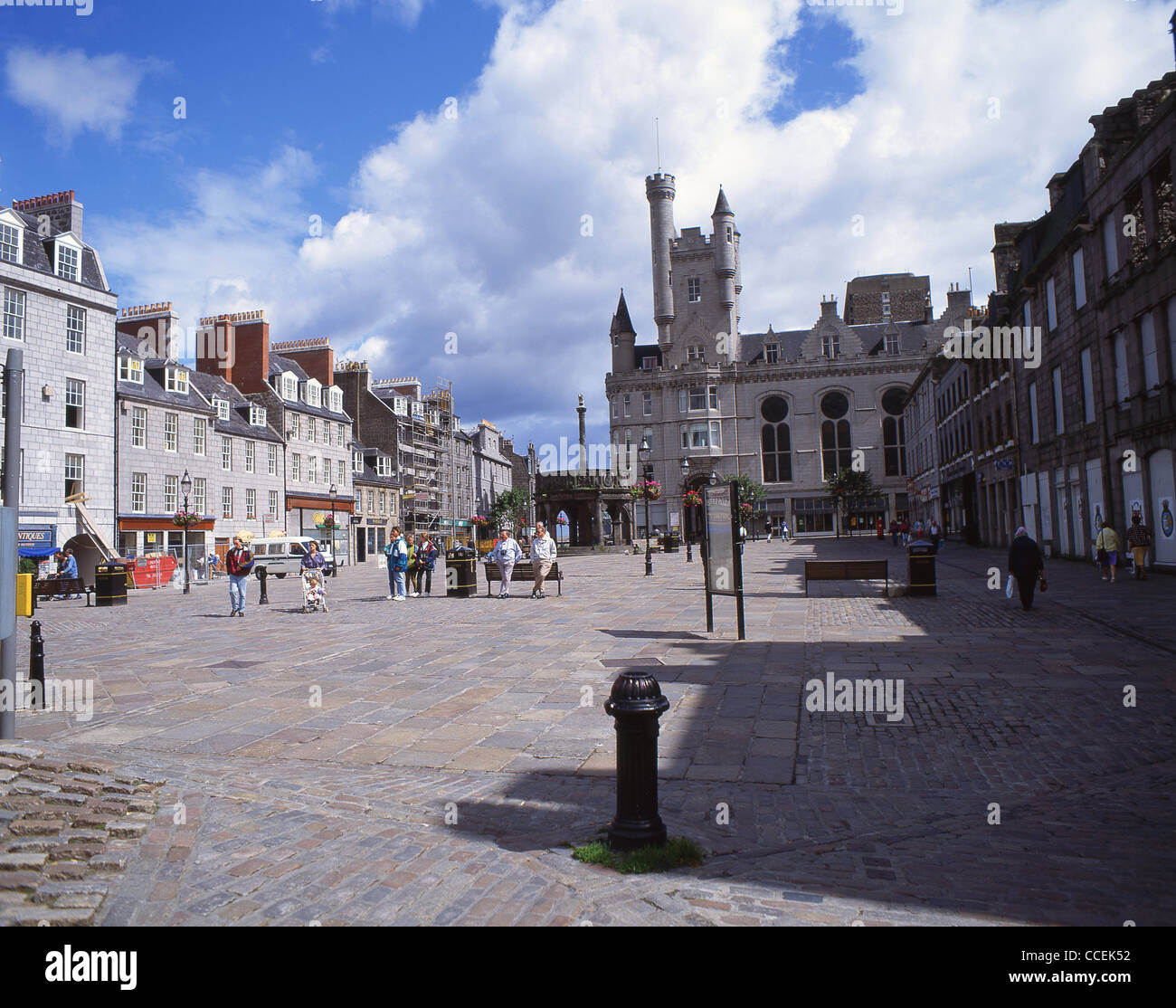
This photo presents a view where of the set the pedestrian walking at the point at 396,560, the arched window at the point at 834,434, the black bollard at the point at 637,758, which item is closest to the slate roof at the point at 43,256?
the pedestrian walking at the point at 396,560

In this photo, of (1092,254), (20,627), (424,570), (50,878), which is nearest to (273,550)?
(424,570)

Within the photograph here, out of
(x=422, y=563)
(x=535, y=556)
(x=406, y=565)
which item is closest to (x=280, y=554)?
(x=422, y=563)

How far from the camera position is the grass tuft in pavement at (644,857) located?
389 centimetres

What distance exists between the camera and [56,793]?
4.94 m

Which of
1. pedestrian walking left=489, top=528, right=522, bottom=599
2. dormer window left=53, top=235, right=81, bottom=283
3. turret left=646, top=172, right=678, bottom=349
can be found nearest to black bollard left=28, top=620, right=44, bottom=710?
pedestrian walking left=489, top=528, right=522, bottom=599

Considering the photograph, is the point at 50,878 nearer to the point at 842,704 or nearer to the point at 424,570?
the point at 842,704

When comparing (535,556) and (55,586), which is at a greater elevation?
(535,556)

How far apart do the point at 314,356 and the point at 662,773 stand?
54.3 m

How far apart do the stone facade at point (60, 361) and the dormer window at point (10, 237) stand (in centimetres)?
3

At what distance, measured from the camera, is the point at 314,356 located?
2164 inches

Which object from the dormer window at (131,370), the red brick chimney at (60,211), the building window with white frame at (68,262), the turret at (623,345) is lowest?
the dormer window at (131,370)

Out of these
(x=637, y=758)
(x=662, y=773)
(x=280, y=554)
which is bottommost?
(x=662, y=773)

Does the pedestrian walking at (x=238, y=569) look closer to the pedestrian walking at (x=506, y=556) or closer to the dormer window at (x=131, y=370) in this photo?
the pedestrian walking at (x=506, y=556)

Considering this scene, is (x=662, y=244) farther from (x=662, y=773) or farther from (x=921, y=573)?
(x=662, y=773)
